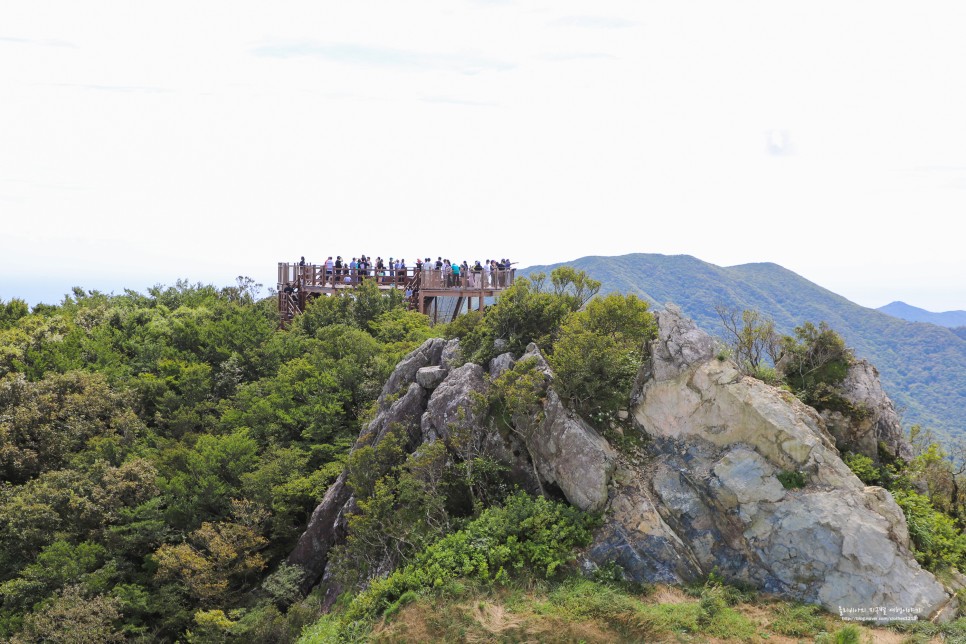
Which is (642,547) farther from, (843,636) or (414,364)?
(414,364)

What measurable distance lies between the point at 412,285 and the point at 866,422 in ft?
83.6

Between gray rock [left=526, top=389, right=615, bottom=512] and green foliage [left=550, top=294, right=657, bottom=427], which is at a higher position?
green foliage [left=550, top=294, right=657, bottom=427]

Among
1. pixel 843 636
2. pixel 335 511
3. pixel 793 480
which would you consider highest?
pixel 793 480

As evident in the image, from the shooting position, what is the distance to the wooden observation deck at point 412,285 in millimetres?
37906

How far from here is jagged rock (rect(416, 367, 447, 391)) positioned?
845 inches

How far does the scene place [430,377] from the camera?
70.5 feet

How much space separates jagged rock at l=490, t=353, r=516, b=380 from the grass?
6168mm

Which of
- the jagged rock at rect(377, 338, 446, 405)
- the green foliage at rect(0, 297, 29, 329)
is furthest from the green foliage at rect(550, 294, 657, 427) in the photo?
the green foliage at rect(0, 297, 29, 329)

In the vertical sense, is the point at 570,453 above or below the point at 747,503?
above

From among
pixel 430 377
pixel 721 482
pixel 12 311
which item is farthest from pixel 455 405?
pixel 12 311

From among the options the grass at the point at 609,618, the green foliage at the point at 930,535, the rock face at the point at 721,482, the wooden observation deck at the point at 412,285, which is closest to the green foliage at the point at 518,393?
the rock face at the point at 721,482

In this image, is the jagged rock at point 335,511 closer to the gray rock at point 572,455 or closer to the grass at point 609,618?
the gray rock at point 572,455

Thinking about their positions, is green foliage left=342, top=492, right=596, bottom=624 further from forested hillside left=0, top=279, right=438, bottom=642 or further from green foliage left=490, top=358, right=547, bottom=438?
forested hillside left=0, top=279, right=438, bottom=642

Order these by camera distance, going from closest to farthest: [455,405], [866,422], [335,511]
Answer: [866,422] → [455,405] → [335,511]
